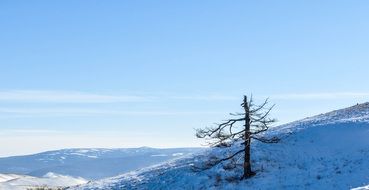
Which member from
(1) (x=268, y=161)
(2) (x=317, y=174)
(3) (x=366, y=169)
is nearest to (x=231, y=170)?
(1) (x=268, y=161)

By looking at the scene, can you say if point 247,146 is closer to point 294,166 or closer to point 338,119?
point 294,166

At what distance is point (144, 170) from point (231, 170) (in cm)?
1053

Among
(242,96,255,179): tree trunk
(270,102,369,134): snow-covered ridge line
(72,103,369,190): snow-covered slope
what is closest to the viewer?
(72,103,369,190): snow-covered slope

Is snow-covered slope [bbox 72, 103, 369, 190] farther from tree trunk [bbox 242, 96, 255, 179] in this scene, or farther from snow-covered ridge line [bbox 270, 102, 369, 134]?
tree trunk [bbox 242, 96, 255, 179]

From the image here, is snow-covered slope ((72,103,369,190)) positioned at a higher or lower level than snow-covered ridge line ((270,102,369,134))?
lower

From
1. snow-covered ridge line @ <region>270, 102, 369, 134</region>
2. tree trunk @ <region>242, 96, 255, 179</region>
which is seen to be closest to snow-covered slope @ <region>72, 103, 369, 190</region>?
snow-covered ridge line @ <region>270, 102, 369, 134</region>

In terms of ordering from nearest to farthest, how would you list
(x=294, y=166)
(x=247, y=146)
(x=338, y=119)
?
(x=247, y=146)
(x=294, y=166)
(x=338, y=119)

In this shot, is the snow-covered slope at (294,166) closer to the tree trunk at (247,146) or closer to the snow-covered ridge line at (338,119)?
the snow-covered ridge line at (338,119)

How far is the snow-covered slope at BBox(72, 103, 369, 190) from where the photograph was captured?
40688 millimetres

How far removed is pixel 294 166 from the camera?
43469 millimetres

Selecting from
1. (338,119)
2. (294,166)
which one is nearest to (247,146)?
(294,166)

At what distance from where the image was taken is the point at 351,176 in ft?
131

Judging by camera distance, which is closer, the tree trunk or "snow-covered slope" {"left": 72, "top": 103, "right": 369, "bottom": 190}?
"snow-covered slope" {"left": 72, "top": 103, "right": 369, "bottom": 190}

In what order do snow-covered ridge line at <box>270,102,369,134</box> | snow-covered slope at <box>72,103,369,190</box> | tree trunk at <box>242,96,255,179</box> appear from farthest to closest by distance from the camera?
snow-covered ridge line at <box>270,102,369,134</box> → tree trunk at <box>242,96,255,179</box> → snow-covered slope at <box>72,103,369,190</box>
